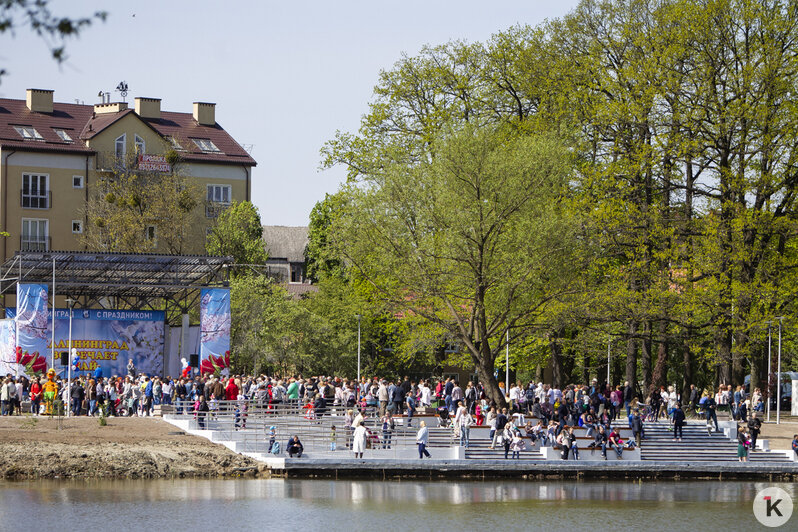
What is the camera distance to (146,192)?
A: 2916 inches

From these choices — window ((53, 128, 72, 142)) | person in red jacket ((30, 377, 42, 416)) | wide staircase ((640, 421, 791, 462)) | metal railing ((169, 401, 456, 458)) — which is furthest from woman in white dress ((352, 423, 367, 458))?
window ((53, 128, 72, 142))

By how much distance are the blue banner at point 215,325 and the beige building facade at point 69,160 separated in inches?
836

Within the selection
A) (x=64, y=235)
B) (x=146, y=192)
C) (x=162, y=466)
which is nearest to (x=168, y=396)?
(x=162, y=466)

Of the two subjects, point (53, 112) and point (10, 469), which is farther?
point (53, 112)

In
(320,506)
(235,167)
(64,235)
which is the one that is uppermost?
(235,167)

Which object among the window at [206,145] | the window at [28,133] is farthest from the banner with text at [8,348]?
the window at [206,145]

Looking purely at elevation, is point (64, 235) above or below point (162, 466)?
above

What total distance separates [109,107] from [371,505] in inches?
2293

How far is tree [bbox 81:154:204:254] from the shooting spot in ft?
232

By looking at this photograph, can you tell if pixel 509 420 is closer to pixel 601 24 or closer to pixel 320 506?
pixel 320 506

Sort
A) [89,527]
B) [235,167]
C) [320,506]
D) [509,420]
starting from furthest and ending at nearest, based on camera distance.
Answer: [235,167], [509,420], [320,506], [89,527]

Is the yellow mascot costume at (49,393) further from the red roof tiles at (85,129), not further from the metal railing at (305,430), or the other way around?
the red roof tiles at (85,129)

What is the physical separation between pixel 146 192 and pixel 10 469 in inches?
1518

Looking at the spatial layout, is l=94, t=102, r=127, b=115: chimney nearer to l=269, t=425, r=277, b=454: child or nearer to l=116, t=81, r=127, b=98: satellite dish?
l=116, t=81, r=127, b=98: satellite dish
